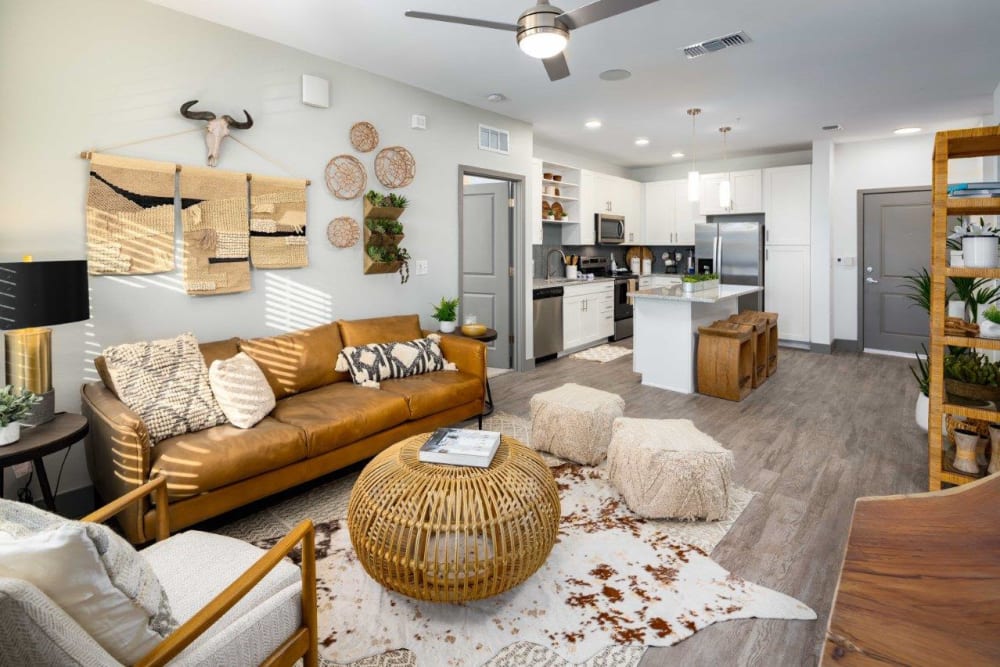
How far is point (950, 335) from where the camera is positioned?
2.67 m

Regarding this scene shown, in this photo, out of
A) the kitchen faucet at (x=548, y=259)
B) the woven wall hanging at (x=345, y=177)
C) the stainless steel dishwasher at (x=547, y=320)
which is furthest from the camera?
the kitchen faucet at (x=548, y=259)

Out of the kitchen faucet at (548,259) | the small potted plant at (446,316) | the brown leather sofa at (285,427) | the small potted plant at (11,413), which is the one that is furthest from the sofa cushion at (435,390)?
the kitchen faucet at (548,259)

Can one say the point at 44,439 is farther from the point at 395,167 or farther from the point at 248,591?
the point at 395,167

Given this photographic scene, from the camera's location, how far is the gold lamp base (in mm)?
2363

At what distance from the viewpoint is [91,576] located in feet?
3.41

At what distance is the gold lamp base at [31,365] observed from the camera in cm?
236

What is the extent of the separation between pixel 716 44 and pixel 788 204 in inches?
167

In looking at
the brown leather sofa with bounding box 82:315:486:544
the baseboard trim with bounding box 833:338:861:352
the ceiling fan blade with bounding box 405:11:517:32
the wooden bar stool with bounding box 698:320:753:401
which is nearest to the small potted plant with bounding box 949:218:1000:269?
the wooden bar stool with bounding box 698:320:753:401

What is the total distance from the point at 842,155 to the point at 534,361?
479cm

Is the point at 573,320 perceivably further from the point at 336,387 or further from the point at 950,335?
the point at 950,335

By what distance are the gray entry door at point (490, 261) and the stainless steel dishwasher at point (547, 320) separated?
0.44m

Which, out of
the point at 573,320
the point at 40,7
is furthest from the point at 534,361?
the point at 40,7

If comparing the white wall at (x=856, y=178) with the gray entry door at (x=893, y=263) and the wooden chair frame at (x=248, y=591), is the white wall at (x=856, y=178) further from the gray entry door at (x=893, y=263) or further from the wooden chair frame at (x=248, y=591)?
the wooden chair frame at (x=248, y=591)

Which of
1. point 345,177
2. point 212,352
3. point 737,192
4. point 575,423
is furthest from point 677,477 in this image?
point 737,192
